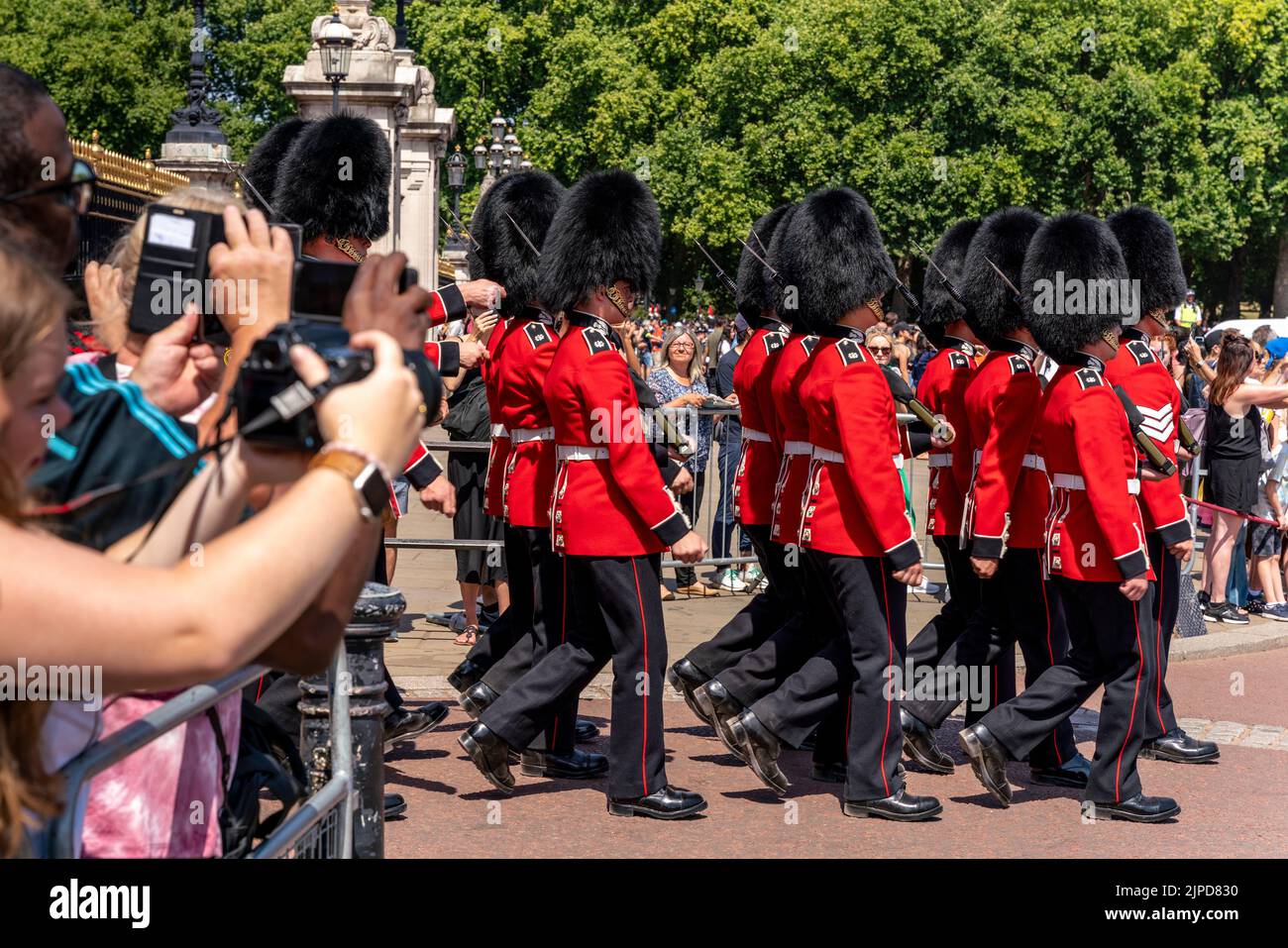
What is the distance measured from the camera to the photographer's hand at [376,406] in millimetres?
2025

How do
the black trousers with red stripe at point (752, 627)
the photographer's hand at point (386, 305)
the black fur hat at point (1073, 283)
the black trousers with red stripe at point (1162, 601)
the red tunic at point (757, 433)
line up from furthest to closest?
the red tunic at point (757, 433), the black trousers with red stripe at point (752, 627), the black trousers with red stripe at point (1162, 601), the black fur hat at point (1073, 283), the photographer's hand at point (386, 305)

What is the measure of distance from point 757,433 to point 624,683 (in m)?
2.16

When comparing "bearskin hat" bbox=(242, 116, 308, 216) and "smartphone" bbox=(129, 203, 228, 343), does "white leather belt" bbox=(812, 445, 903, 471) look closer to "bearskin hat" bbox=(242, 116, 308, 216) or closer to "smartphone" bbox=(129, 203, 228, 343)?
"bearskin hat" bbox=(242, 116, 308, 216)

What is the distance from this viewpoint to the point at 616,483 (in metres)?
6.02

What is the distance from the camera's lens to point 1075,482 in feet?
20.6

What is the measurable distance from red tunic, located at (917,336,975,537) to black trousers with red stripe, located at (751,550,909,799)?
4.90 ft

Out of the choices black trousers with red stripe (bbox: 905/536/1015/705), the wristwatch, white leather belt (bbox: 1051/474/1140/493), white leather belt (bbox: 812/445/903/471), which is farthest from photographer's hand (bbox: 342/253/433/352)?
black trousers with red stripe (bbox: 905/536/1015/705)

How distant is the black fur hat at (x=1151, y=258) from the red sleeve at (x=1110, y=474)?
1.47 meters

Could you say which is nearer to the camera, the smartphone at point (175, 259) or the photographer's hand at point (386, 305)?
the photographer's hand at point (386, 305)

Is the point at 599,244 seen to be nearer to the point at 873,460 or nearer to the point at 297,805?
the point at 873,460

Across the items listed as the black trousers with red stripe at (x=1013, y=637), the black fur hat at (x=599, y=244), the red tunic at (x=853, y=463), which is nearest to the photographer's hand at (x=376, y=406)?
the red tunic at (x=853, y=463)

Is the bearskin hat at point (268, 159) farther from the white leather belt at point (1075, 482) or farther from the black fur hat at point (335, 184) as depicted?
the white leather belt at point (1075, 482)

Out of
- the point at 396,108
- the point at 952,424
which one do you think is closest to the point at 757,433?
the point at 952,424

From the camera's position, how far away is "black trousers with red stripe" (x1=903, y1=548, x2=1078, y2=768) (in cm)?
693
